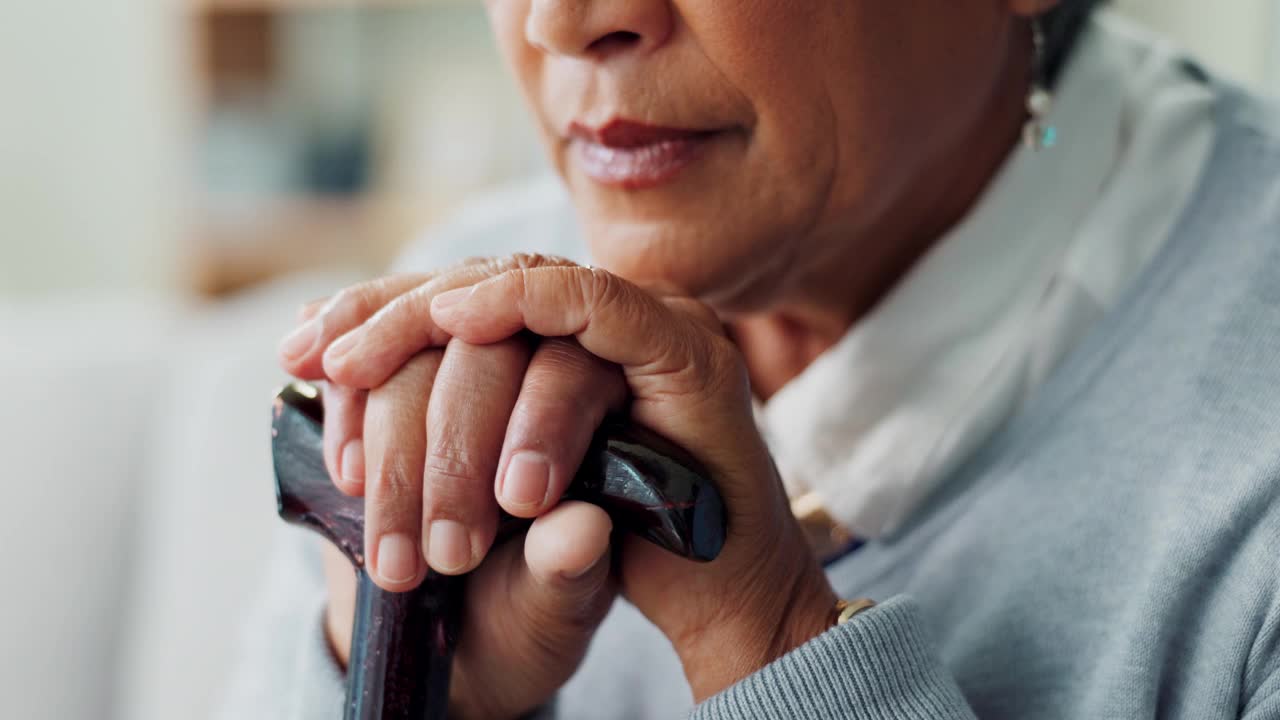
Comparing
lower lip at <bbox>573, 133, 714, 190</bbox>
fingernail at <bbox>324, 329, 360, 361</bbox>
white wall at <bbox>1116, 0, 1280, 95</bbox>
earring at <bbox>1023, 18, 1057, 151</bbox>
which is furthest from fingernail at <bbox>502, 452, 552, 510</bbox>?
white wall at <bbox>1116, 0, 1280, 95</bbox>

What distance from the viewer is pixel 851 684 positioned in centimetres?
62

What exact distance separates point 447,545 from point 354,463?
3.0 inches

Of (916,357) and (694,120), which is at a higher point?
(694,120)

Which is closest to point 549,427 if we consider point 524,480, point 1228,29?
point 524,480

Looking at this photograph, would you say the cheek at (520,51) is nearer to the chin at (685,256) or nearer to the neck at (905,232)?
the chin at (685,256)

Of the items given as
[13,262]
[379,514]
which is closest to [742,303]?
[379,514]

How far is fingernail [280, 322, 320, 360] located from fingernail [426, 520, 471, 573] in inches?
5.4

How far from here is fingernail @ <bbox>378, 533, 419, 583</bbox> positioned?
1.91ft

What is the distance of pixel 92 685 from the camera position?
5.31 feet

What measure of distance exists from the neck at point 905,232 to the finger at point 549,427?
28 cm

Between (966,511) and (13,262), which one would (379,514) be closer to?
(966,511)

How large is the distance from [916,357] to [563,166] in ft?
0.85

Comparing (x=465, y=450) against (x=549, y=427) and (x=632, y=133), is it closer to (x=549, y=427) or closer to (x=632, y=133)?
(x=549, y=427)

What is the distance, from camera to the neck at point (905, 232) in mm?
844
